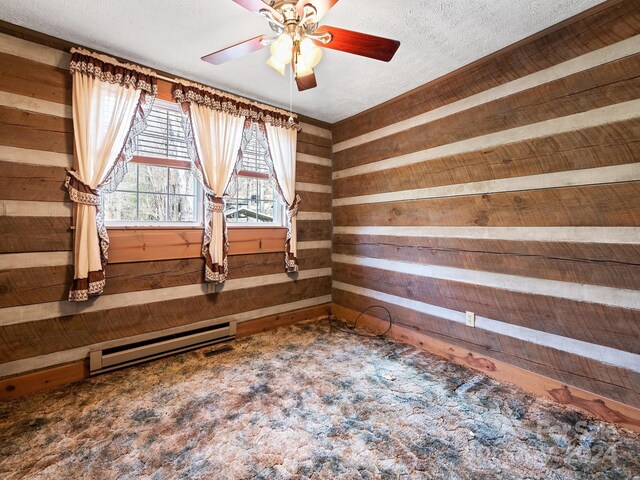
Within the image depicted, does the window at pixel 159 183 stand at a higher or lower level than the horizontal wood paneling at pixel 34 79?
lower

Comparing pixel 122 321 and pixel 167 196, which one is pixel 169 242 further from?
pixel 122 321

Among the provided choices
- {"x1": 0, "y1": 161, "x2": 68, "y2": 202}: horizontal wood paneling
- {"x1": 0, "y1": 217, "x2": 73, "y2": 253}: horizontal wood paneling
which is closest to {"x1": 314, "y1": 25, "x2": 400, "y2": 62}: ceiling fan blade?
{"x1": 0, "y1": 161, "x2": 68, "y2": 202}: horizontal wood paneling

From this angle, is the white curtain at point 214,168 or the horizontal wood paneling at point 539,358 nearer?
the horizontal wood paneling at point 539,358

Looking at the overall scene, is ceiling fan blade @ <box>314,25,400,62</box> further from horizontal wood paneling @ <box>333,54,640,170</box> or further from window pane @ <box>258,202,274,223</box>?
window pane @ <box>258,202,274,223</box>

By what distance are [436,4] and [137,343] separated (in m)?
3.27

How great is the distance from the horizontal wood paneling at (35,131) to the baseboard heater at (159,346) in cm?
156

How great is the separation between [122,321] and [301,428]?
1.72 metres

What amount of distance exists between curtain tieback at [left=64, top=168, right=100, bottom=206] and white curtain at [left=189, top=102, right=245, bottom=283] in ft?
2.83

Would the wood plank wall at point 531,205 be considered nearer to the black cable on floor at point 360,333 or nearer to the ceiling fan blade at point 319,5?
the black cable on floor at point 360,333

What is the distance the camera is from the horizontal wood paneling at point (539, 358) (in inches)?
69.5

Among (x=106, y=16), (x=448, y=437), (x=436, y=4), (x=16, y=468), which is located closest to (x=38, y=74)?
(x=106, y=16)

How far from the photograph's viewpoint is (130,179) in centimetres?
253

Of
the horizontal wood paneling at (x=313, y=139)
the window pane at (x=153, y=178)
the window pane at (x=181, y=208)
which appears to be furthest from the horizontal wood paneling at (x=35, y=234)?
the horizontal wood paneling at (x=313, y=139)

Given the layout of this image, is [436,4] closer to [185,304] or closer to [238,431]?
[238,431]
